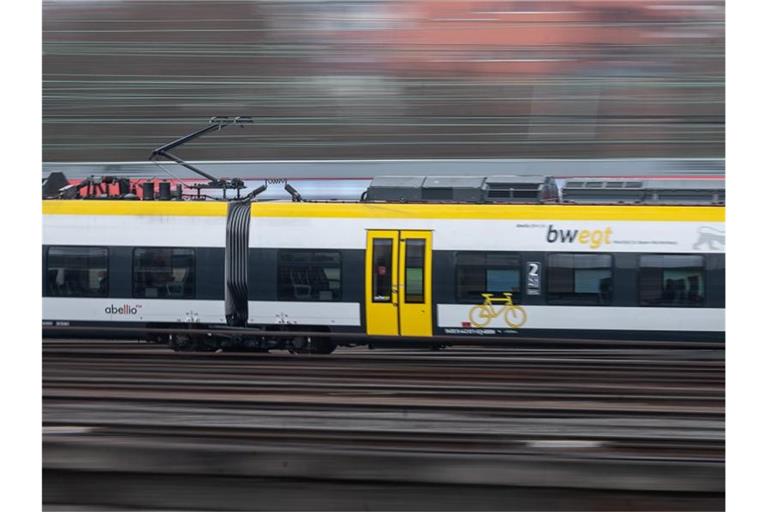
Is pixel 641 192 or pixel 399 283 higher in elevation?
pixel 641 192

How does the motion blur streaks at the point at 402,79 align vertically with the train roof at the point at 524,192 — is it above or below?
above

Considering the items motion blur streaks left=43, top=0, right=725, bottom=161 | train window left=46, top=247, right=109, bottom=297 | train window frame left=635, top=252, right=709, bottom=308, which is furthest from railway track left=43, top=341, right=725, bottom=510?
motion blur streaks left=43, top=0, right=725, bottom=161

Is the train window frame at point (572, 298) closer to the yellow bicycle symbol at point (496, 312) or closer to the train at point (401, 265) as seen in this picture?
the train at point (401, 265)

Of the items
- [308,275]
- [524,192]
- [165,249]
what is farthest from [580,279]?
[165,249]

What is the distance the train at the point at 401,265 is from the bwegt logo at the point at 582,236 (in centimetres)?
2

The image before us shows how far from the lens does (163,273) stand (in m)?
9.96

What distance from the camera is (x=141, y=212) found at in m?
10.1

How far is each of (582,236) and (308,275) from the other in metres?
3.27

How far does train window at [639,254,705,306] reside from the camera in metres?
9.30

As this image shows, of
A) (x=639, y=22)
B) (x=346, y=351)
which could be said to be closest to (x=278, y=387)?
(x=346, y=351)

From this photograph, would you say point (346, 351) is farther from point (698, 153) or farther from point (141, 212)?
point (698, 153)

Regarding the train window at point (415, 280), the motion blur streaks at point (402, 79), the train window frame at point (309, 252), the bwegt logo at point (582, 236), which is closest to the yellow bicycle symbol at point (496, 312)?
the train window at point (415, 280)

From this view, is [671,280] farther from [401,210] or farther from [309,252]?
[309,252]

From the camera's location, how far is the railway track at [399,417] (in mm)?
3732
